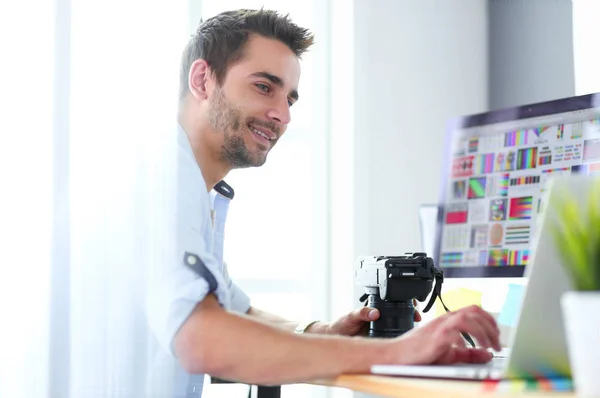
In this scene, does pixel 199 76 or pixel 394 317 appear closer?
pixel 394 317

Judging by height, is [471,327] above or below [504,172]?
below

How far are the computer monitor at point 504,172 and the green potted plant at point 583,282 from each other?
2.72 ft

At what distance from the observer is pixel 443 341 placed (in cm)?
90

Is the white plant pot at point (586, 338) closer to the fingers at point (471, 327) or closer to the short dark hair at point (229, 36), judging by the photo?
the fingers at point (471, 327)

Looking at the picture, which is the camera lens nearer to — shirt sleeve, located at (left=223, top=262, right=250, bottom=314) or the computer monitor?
the computer monitor

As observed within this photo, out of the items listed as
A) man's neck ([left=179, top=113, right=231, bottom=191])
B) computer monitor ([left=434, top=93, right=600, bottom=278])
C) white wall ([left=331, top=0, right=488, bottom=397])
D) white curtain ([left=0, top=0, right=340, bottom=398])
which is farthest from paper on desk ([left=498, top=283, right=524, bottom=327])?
white wall ([left=331, top=0, right=488, bottom=397])

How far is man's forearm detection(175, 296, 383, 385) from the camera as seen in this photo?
0.94 meters

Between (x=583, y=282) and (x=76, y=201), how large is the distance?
1.23 m

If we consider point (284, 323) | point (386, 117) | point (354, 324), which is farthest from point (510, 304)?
point (386, 117)

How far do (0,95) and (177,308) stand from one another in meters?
0.74

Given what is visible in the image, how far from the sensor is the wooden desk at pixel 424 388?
0.68 m

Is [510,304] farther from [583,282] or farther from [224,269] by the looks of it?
[583,282]

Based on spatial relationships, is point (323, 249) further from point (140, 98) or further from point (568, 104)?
point (568, 104)

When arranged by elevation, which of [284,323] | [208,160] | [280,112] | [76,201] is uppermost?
[280,112]
